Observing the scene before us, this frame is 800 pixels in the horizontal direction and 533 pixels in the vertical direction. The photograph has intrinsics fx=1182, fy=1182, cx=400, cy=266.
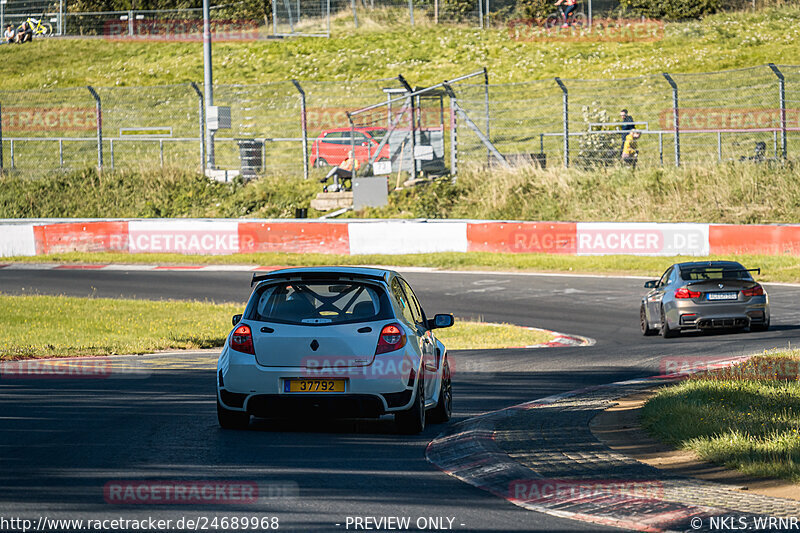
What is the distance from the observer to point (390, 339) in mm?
9836

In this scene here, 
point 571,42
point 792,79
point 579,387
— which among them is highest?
point 571,42

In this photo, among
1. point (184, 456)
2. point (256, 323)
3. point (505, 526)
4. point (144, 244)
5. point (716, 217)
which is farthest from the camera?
point (144, 244)

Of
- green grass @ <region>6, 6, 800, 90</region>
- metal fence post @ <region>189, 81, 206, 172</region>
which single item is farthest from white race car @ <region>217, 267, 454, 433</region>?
green grass @ <region>6, 6, 800, 90</region>

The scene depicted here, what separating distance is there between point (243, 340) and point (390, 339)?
1239 millimetres

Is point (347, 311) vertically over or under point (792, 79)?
under

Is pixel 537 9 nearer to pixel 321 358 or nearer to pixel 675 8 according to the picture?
pixel 675 8

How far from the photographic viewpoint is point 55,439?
9305mm

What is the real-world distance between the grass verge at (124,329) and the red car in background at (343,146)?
49.8 feet

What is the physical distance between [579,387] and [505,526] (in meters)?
6.87

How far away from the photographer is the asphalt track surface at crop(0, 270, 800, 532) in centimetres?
695

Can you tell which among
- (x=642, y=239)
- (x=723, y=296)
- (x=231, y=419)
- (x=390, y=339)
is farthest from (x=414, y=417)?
(x=642, y=239)

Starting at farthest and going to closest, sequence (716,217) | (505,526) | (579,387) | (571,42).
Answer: (571,42)
(716,217)
(579,387)
(505,526)

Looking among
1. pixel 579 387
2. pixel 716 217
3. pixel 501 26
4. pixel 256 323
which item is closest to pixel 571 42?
pixel 501 26

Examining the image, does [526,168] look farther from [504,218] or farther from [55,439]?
[55,439]
